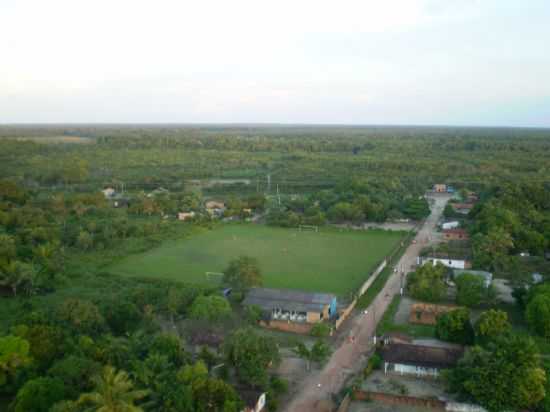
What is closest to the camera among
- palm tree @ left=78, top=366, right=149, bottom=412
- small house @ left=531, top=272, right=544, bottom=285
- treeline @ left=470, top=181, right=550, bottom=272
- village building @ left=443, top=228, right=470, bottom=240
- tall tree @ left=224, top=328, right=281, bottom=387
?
palm tree @ left=78, top=366, right=149, bottom=412

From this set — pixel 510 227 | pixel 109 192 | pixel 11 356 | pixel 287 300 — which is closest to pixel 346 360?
pixel 287 300

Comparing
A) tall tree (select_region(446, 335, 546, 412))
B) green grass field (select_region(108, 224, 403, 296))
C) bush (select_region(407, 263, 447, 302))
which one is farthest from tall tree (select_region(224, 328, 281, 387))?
bush (select_region(407, 263, 447, 302))

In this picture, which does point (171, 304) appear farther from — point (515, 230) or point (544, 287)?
point (515, 230)

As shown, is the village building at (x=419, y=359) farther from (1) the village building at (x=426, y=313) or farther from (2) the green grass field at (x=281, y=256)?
(2) the green grass field at (x=281, y=256)

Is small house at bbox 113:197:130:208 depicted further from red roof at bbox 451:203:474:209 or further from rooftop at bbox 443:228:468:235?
red roof at bbox 451:203:474:209

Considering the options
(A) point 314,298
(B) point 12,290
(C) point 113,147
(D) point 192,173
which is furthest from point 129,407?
(C) point 113,147

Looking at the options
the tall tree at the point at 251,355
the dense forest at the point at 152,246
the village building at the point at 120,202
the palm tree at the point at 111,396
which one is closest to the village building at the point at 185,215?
the dense forest at the point at 152,246
